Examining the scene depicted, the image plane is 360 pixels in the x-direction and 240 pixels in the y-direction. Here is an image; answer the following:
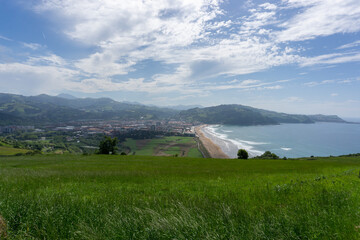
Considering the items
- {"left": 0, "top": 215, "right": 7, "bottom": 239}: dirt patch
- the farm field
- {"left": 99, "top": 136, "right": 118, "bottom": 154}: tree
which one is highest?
{"left": 0, "top": 215, "right": 7, "bottom": 239}: dirt patch

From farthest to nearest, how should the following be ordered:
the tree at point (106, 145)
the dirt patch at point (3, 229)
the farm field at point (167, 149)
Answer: the farm field at point (167, 149)
the tree at point (106, 145)
the dirt patch at point (3, 229)

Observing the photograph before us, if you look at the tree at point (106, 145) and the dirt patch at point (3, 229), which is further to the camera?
the tree at point (106, 145)

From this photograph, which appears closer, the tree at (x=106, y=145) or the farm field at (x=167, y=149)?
the tree at (x=106, y=145)

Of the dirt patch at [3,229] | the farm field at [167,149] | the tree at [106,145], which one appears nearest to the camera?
the dirt patch at [3,229]

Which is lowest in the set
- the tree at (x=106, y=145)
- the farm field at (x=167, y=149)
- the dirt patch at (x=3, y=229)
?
the farm field at (x=167, y=149)

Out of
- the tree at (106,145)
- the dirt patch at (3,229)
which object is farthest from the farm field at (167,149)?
the dirt patch at (3,229)

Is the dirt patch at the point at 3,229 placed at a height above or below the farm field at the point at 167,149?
above

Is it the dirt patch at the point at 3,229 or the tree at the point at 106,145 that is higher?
the dirt patch at the point at 3,229

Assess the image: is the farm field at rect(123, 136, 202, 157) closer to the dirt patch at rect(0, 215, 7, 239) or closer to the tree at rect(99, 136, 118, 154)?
the tree at rect(99, 136, 118, 154)

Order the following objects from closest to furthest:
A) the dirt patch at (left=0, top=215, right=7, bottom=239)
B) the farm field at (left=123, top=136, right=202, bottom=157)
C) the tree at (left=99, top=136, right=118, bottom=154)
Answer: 1. the dirt patch at (left=0, top=215, right=7, bottom=239)
2. the tree at (left=99, top=136, right=118, bottom=154)
3. the farm field at (left=123, top=136, right=202, bottom=157)

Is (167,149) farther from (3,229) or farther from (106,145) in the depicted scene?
(3,229)

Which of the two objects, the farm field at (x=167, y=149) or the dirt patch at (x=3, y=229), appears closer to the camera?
the dirt patch at (x=3, y=229)

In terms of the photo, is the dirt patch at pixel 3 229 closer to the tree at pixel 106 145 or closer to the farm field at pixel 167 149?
the tree at pixel 106 145

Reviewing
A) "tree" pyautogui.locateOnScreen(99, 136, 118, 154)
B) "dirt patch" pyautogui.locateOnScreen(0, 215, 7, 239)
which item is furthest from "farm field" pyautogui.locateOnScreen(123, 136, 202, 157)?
"dirt patch" pyautogui.locateOnScreen(0, 215, 7, 239)
